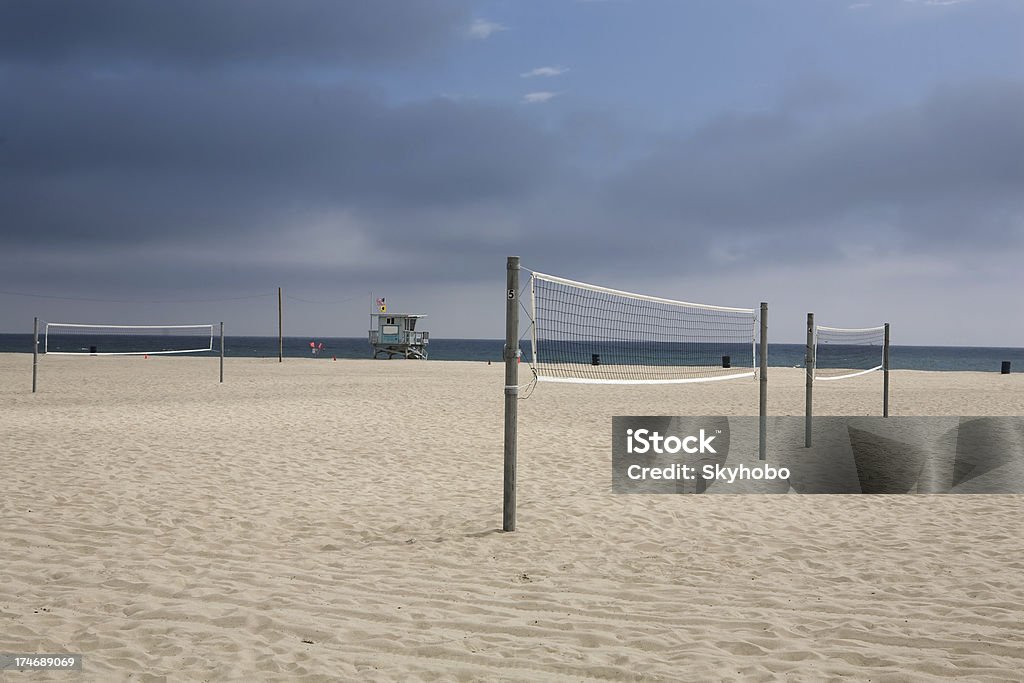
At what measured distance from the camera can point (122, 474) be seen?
25.5ft

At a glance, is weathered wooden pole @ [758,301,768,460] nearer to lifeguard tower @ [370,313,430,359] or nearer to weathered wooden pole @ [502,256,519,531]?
weathered wooden pole @ [502,256,519,531]

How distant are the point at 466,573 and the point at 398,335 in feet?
157

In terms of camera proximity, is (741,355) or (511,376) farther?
(741,355)

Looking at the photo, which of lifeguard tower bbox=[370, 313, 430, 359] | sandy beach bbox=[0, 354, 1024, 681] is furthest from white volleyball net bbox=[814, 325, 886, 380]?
lifeguard tower bbox=[370, 313, 430, 359]

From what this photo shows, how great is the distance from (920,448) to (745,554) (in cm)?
652

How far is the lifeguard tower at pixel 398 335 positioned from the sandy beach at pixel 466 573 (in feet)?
139

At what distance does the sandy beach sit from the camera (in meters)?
3.58

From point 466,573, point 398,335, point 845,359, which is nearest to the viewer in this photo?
point 466,573

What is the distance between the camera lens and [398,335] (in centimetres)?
5216

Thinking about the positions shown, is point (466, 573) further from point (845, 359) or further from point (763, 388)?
point (845, 359)

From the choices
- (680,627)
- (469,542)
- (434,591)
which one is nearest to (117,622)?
(434,591)
